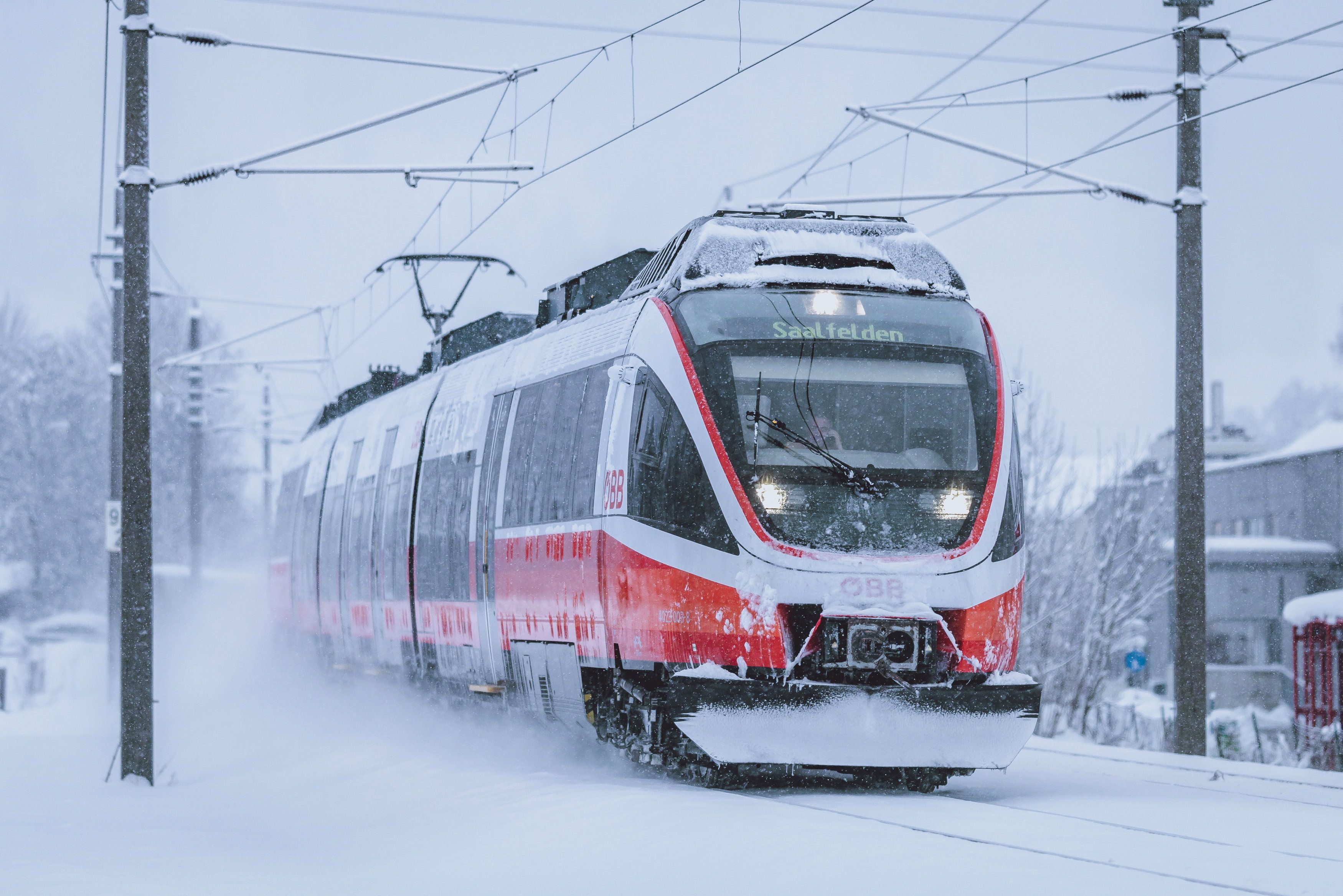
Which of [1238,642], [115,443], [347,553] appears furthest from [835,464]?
[1238,642]

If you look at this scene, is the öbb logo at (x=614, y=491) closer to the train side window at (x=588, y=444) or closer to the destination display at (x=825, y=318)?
the train side window at (x=588, y=444)

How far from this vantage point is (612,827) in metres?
9.79

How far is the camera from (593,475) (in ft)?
42.4

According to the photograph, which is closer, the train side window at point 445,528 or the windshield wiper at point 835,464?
the windshield wiper at point 835,464

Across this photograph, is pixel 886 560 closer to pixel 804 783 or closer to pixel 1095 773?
pixel 804 783

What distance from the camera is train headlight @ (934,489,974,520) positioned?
11555 millimetres

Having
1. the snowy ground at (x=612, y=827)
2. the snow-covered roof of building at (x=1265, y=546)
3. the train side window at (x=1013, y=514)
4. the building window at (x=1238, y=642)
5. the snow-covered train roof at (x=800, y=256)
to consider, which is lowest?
the building window at (x=1238, y=642)

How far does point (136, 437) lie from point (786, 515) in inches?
261

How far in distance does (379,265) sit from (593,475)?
35.9ft

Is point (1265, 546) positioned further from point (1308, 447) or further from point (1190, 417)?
point (1190, 417)

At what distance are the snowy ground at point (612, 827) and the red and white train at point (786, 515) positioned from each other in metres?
0.50

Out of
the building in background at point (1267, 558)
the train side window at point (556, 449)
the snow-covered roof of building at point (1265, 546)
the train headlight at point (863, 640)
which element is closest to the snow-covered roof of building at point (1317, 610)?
the building in background at point (1267, 558)

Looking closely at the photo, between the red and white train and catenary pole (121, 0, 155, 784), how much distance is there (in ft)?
11.3

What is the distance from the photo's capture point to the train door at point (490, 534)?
15.5m
